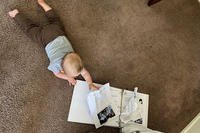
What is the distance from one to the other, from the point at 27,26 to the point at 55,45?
6.4 inches

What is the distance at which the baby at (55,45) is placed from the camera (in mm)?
1446

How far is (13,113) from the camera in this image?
1490 millimetres

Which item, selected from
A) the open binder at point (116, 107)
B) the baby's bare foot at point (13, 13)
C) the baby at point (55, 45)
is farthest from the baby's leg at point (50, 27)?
the open binder at point (116, 107)

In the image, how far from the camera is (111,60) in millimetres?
1670

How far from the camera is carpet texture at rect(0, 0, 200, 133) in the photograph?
1522 millimetres

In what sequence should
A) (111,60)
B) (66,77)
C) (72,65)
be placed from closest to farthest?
1. (72,65)
2. (66,77)
3. (111,60)

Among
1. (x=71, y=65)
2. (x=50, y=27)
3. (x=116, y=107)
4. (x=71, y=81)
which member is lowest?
A: (x=116, y=107)

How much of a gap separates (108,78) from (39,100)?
34cm

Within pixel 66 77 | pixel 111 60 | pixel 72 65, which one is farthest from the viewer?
pixel 111 60

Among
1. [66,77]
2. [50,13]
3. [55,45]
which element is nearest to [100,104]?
[66,77]

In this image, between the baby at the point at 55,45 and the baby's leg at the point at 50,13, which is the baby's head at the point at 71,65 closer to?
the baby at the point at 55,45

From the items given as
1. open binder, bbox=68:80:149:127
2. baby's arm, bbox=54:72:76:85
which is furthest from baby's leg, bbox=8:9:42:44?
open binder, bbox=68:80:149:127

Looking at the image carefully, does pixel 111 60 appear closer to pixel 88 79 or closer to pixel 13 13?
pixel 88 79

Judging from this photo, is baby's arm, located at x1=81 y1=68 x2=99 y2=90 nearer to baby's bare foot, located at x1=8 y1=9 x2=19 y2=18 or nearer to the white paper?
the white paper
